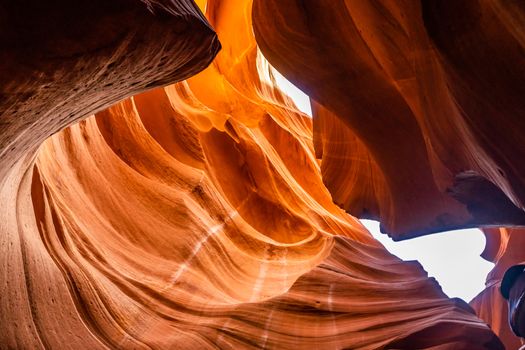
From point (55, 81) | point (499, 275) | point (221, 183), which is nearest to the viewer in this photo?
point (55, 81)

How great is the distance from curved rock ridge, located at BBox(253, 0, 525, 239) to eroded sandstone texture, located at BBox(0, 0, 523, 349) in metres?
0.02

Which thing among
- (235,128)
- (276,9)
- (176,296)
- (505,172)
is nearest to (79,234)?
(176,296)

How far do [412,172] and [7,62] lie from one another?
4.43 meters

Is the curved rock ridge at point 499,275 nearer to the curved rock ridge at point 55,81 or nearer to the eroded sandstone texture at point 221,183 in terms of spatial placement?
the eroded sandstone texture at point 221,183

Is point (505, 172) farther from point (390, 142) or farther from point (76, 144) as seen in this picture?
point (76, 144)

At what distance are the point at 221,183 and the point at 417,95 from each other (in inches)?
171

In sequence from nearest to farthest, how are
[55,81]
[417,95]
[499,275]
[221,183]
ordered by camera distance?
[55,81]
[417,95]
[221,183]
[499,275]

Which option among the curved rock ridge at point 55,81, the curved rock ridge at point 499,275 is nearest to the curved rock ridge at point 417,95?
the curved rock ridge at point 55,81

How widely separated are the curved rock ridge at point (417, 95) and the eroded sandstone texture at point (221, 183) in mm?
21

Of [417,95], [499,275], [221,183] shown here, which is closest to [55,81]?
[417,95]

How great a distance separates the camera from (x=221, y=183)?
7914mm

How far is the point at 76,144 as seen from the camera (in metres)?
5.54

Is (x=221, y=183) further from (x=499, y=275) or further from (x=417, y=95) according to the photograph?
(x=499, y=275)

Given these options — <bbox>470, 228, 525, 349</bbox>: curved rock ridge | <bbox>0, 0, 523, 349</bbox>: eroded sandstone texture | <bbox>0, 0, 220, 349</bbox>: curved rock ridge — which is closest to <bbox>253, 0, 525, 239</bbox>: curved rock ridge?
<bbox>0, 0, 523, 349</bbox>: eroded sandstone texture
